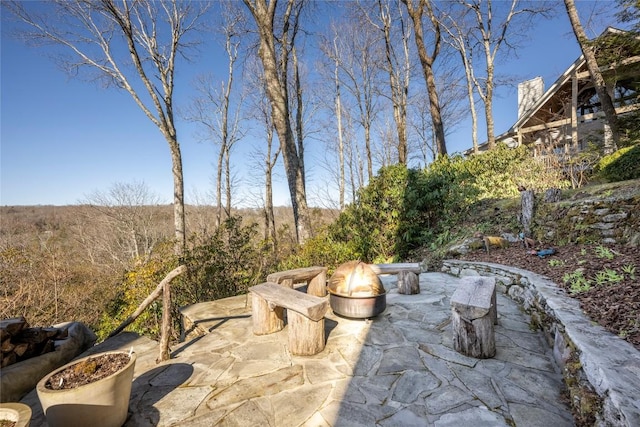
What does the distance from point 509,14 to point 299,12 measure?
1114 cm

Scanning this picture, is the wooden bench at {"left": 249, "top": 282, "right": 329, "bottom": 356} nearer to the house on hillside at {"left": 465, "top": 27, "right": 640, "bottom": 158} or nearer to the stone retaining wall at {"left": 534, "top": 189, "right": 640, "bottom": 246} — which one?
the stone retaining wall at {"left": 534, "top": 189, "right": 640, "bottom": 246}

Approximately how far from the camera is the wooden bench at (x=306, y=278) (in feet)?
12.4

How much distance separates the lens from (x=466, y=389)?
2.12 meters

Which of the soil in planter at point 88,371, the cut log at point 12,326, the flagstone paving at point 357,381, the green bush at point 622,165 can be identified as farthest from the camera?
the green bush at point 622,165

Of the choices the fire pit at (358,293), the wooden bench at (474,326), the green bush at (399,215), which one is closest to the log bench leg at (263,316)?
the fire pit at (358,293)

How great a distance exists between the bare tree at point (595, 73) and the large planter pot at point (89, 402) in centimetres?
1180

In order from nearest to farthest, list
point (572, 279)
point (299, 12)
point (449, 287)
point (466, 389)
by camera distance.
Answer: point (466, 389) → point (572, 279) → point (449, 287) → point (299, 12)

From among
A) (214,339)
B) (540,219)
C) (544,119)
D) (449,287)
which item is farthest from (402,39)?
(214,339)

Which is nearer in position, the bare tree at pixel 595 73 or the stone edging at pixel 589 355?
the stone edging at pixel 589 355

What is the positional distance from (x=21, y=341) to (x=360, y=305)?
3.45 meters

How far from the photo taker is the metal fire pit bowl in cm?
333

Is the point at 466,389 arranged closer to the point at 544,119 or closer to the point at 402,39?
the point at 402,39

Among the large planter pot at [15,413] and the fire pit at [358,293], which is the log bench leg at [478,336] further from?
the large planter pot at [15,413]

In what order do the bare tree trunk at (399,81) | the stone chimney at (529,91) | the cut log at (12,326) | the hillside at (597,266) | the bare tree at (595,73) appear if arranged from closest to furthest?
the hillside at (597,266) < the cut log at (12,326) < the bare tree at (595,73) < the bare tree trunk at (399,81) < the stone chimney at (529,91)
